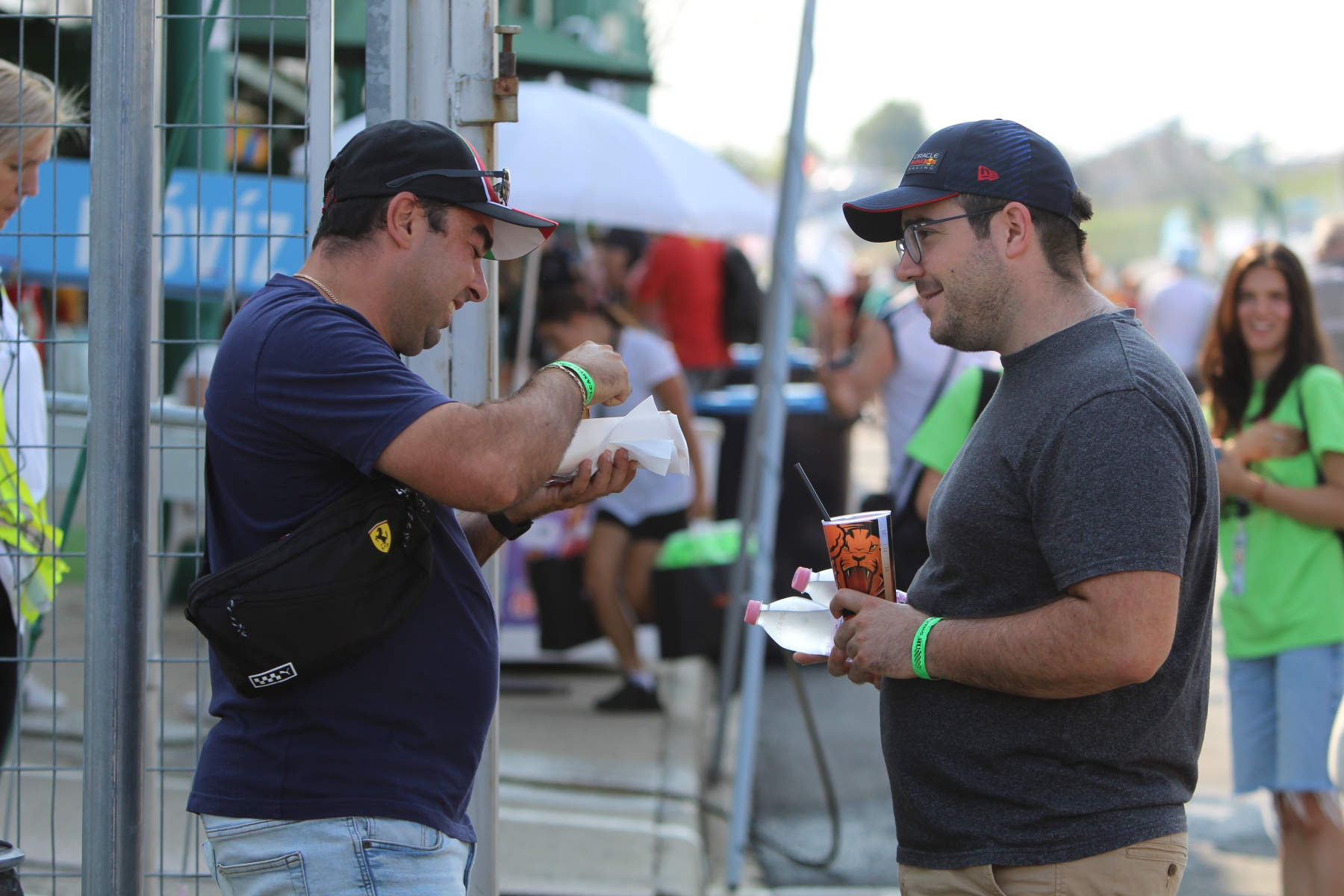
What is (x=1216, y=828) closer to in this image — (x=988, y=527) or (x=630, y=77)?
(x=988, y=527)

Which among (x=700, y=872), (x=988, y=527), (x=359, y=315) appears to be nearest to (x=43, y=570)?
(x=359, y=315)

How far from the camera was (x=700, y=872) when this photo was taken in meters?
4.43

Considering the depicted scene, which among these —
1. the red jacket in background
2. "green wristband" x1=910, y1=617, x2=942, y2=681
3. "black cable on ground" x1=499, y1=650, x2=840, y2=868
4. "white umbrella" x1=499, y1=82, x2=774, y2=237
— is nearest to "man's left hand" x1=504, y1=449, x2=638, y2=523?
"green wristband" x1=910, y1=617, x2=942, y2=681

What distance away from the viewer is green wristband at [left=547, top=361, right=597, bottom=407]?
75.4 inches

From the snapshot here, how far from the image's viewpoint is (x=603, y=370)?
198cm

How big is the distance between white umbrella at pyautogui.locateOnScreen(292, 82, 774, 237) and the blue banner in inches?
51.9

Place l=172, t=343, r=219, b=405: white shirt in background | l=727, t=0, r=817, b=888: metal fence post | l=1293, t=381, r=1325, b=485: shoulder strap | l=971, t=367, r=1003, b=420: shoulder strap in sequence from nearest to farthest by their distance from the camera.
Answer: l=971, t=367, r=1003, b=420: shoulder strap → l=1293, t=381, r=1325, b=485: shoulder strap → l=727, t=0, r=817, b=888: metal fence post → l=172, t=343, r=219, b=405: white shirt in background

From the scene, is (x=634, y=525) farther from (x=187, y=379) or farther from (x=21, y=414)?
(x=21, y=414)

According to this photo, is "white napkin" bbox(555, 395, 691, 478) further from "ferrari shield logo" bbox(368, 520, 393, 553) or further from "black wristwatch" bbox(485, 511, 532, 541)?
"ferrari shield logo" bbox(368, 520, 393, 553)

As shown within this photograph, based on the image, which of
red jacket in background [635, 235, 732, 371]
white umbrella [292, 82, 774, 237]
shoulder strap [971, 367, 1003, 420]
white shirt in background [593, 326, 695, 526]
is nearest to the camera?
shoulder strap [971, 367, 1003, 420]

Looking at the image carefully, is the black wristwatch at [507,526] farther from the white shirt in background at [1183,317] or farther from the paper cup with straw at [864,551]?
the white shirt in background at [1183,317]

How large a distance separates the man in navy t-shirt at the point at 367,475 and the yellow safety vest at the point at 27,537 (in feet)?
3.22

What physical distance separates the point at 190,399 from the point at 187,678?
1.31 meters

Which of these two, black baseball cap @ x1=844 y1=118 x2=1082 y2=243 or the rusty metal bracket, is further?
the rusty metal bracket
